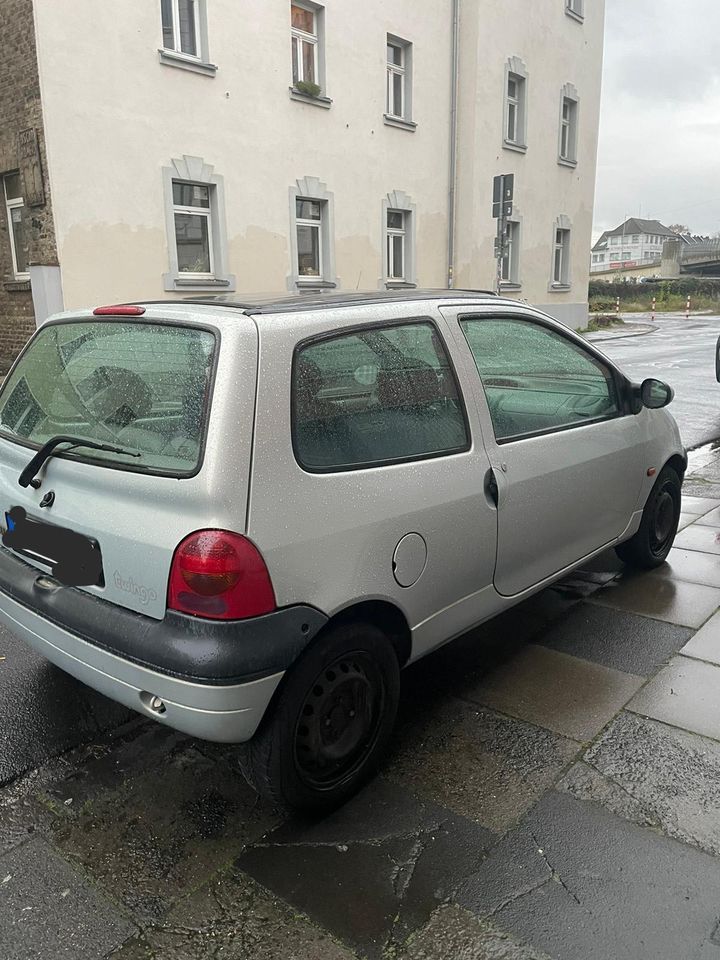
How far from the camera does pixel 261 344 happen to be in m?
2.36

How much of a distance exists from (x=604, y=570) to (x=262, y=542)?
3096mm

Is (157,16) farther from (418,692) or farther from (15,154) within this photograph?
(418,692)

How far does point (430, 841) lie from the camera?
243 cm

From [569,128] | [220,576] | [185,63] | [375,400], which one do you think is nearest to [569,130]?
[569,128]

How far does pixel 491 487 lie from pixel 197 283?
10.9 meters

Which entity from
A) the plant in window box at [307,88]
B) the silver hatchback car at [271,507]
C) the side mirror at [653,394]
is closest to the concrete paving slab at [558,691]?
the silver hatchback car at [271,507]

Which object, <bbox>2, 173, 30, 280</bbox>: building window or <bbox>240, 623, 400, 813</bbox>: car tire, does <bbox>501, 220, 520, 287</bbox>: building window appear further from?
<bbox>240, 623, 400, 813</bbox>: car tire

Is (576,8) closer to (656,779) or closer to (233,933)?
(656,779)

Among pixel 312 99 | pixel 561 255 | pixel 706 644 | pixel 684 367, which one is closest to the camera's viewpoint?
pixel 706 644

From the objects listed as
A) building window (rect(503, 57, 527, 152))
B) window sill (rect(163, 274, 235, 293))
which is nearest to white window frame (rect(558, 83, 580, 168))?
building window (rect(503, 57, 527, 152))

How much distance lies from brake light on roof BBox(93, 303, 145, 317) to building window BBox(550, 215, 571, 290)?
21907mm

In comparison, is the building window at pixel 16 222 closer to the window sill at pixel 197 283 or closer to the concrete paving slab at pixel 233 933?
the window sill at pixel 197 283

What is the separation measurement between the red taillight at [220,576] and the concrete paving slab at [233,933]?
0.81 m

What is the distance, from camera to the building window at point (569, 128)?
890 inches
